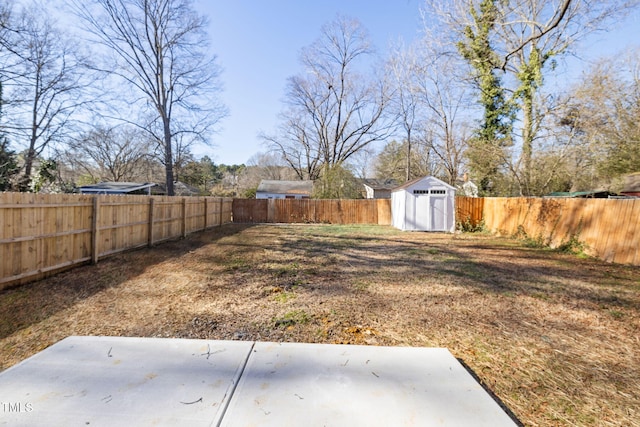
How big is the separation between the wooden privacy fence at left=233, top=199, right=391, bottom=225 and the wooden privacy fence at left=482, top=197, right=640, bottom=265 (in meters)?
7.58

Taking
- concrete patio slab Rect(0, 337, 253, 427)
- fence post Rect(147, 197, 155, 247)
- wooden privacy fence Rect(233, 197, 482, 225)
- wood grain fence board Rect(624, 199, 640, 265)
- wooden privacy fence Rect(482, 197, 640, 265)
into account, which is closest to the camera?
concrete patio slab Rect(0, 337, 253, 427)

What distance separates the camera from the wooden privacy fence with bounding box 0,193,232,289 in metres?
3.88

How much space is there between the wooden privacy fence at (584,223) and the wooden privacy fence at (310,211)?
299 inches

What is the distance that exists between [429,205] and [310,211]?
743 cm

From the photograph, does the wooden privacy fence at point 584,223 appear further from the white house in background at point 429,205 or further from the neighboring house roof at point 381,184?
the neighboring house roof at point 381,184

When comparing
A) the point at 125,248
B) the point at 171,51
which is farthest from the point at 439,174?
the point at 125,248

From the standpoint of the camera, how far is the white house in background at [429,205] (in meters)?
12.4

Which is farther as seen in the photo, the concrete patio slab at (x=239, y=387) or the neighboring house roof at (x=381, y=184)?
the neighboring house roof at (x=381, y=184)

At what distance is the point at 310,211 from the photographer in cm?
1761

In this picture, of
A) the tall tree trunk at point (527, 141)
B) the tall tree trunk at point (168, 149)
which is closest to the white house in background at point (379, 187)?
the tall tree trunk at point (527, 141)

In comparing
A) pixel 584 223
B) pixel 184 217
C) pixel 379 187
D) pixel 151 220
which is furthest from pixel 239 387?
pixel 379 187

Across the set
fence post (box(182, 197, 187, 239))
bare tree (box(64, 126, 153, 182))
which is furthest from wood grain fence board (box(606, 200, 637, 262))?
bare tree (box(64, 126, 153, 182))

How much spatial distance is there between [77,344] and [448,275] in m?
5.03

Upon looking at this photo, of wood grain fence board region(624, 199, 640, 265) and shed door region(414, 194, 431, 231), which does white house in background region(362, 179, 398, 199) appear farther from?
wood grain fence board region(624, 199, 640, 265)
